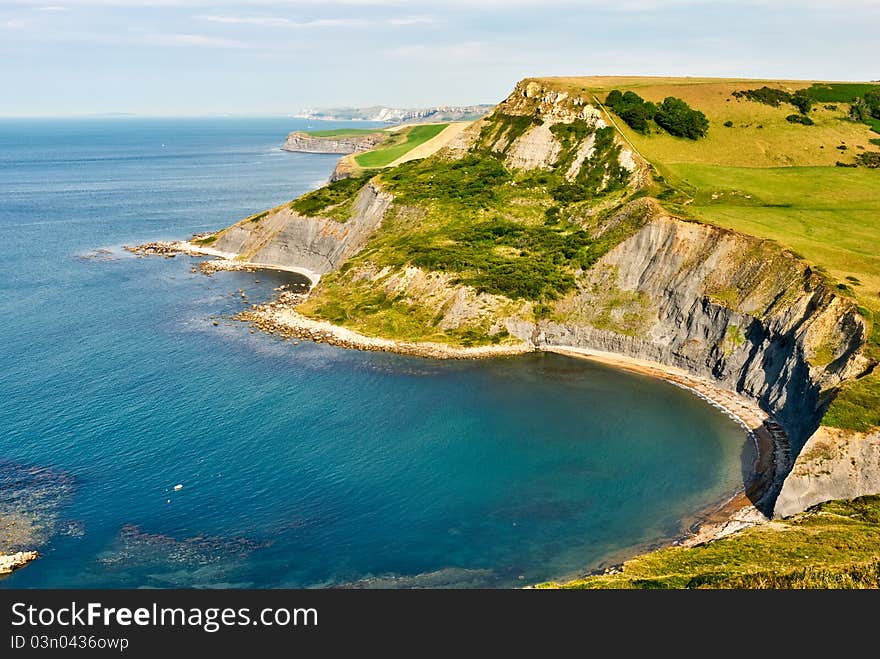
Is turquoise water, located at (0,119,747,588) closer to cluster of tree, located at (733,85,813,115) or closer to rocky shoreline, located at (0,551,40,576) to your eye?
rocky shoreline, located at (0,551,40,576)

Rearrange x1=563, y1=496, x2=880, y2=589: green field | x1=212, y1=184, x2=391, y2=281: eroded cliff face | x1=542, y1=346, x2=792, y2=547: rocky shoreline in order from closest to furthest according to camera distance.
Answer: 1. x1=563, y1=496, x2=880, y2=589: green field
2. x1=542, y1=346, x2=792, y2=547: rocky shoreline
3. x1=212, y1=184, x2=391, y2=281: eroded cliff face

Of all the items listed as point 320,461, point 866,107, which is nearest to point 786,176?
point 866,107

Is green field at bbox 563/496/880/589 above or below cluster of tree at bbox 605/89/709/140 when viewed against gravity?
below

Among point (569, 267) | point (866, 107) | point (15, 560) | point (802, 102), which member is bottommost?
point (15, 560)

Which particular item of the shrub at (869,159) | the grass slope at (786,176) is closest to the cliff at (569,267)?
the grass slope at (786,176)

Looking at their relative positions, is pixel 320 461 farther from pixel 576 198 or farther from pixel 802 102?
pixel 802 102

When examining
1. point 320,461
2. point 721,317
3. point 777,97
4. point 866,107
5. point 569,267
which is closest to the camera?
point 320,461

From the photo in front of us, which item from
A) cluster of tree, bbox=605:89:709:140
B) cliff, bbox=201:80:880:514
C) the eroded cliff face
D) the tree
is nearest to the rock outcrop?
cliff, bbox=201:80:880:514

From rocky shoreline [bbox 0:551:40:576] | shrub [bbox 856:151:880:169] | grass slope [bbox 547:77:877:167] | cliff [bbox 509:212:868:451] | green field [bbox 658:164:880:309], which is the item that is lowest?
rocky shoreline [bbox 0:551:40:576]
